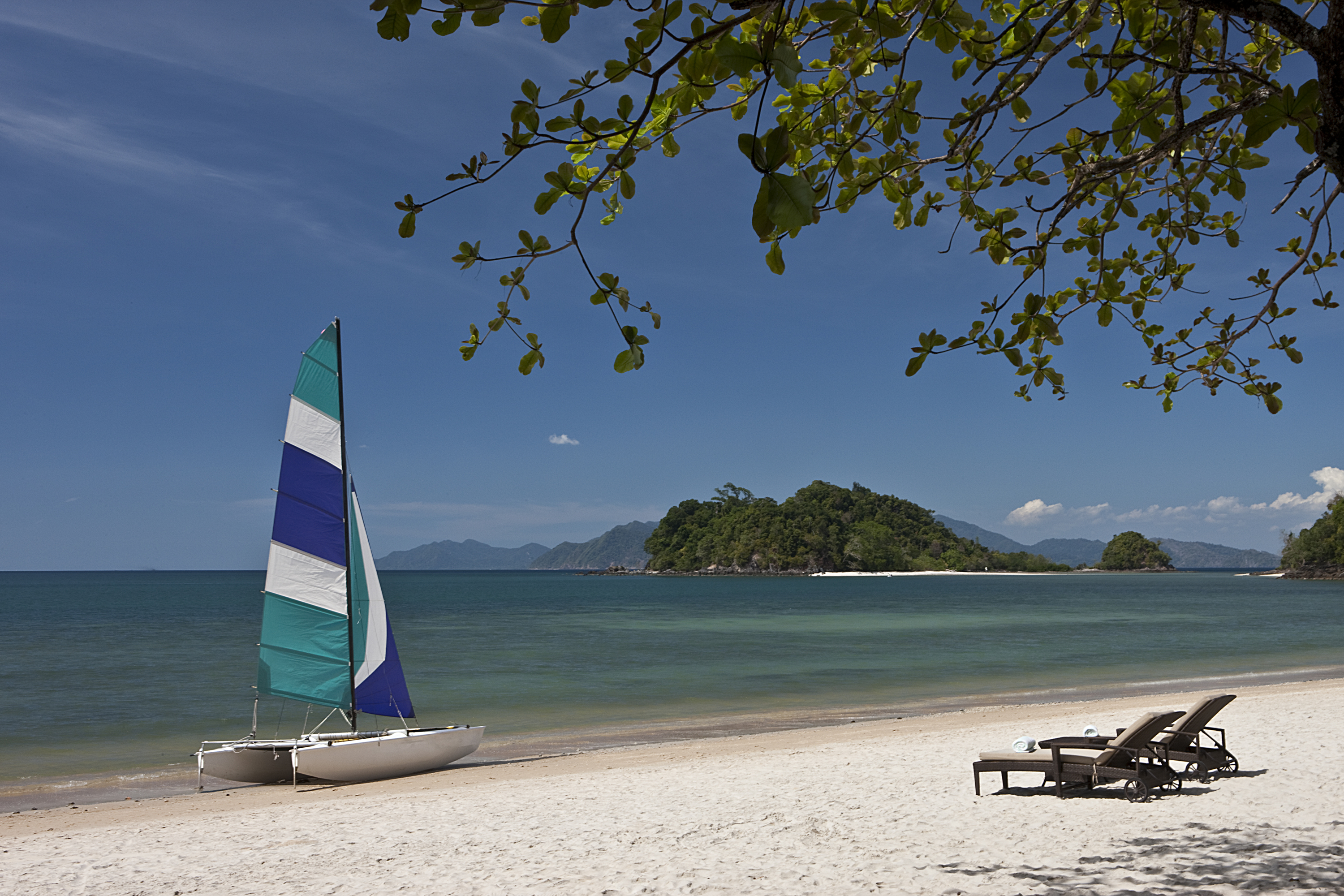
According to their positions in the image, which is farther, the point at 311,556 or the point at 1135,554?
the point at 1135,554

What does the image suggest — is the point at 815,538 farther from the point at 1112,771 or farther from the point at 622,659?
the point at 1112,771

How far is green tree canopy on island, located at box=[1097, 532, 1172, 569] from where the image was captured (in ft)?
609

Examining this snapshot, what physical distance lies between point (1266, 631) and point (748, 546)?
4288 inches

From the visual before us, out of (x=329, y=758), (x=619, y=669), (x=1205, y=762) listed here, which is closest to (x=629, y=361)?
(x=1205, y=762)

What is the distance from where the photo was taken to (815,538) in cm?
13575

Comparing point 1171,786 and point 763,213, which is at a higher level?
point 763,213

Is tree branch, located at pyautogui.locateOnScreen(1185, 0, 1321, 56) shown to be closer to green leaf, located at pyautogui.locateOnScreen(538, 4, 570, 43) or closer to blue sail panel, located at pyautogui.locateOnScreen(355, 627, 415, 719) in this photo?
green leaf, located at pyautogui.locateOnScreen(538, 4, 570, 43)

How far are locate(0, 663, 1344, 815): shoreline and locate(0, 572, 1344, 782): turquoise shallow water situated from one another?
0.55 m

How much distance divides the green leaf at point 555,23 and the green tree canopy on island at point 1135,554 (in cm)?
21285

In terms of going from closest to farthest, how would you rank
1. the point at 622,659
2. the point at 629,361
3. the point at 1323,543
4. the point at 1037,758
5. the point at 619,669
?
the point at 629,361 < the point at 1037,758 < the point at 619,669 < the point at 622,659 < the point at 1323,543

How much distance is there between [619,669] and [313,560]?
48.4 feet

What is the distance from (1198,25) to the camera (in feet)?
11.0

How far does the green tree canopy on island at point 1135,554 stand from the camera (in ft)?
609

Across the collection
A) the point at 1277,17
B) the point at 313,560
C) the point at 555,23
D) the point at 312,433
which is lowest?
the point at 313,560
